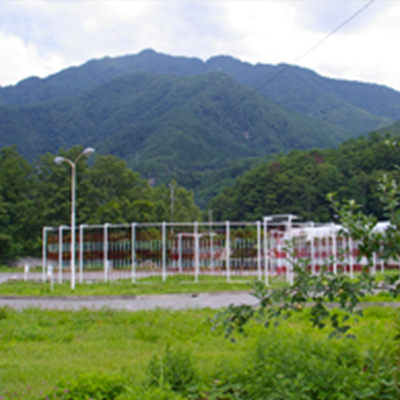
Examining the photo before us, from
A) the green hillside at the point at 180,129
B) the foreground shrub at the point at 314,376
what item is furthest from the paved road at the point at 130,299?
the green hillside at the point at 180,129

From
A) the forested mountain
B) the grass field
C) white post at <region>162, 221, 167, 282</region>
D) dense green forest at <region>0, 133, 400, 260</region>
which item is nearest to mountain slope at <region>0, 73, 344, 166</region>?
the forested mountain

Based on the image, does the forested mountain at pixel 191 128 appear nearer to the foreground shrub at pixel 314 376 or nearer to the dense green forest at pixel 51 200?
the dense green forest at pixel 51 200

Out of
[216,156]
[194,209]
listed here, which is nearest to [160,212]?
[194,209]

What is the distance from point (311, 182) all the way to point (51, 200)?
34938 millimetres

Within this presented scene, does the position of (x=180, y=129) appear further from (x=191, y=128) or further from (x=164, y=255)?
(x=164, y=255)

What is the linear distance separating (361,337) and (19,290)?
15.0 m

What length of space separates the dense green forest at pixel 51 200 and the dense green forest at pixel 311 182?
2274 cm

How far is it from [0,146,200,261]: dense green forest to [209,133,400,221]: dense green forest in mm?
22740

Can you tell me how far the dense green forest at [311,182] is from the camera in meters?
64.9

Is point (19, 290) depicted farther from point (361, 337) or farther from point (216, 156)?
point (216, 156)

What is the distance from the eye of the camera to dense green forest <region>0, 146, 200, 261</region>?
46.7 meters

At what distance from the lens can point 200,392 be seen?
5.28 m

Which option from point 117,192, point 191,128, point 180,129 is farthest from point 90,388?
point 191,128

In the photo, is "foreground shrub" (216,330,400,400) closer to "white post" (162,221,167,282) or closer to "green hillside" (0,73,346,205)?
"white post" (162,221,167,282)
